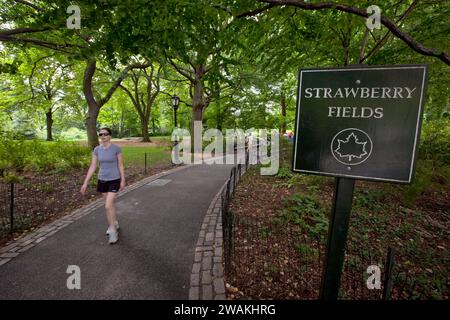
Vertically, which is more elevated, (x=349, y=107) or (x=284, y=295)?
(x=349, y=107)

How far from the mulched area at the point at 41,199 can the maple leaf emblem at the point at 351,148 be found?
5.88 m

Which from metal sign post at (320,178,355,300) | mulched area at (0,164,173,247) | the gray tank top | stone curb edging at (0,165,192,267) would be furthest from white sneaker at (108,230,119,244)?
metal sign post at (320,178,355,300)

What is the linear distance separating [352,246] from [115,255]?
4.38 metres

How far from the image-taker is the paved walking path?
9.96 feet

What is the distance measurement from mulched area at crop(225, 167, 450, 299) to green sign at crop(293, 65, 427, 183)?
6.65 ft

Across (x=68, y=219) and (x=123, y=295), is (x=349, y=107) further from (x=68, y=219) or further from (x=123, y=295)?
(x=68, y=219)

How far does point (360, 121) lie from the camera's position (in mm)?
1838

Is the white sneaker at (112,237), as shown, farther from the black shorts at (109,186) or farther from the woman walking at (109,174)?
the black shorts at (109,186)

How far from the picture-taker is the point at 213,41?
3.60m

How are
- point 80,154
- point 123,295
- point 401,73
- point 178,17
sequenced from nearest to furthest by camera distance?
1. point 401,73
2. point 123,295
3. point 178,17
4. point 80,154

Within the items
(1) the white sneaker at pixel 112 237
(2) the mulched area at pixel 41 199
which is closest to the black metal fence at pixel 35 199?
(2) the mulched area at pixel 41 199

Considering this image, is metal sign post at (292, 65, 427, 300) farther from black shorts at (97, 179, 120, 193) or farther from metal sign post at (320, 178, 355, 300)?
black shorts at (97, 179, 120, 193)

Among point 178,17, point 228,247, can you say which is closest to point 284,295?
point 228,247
